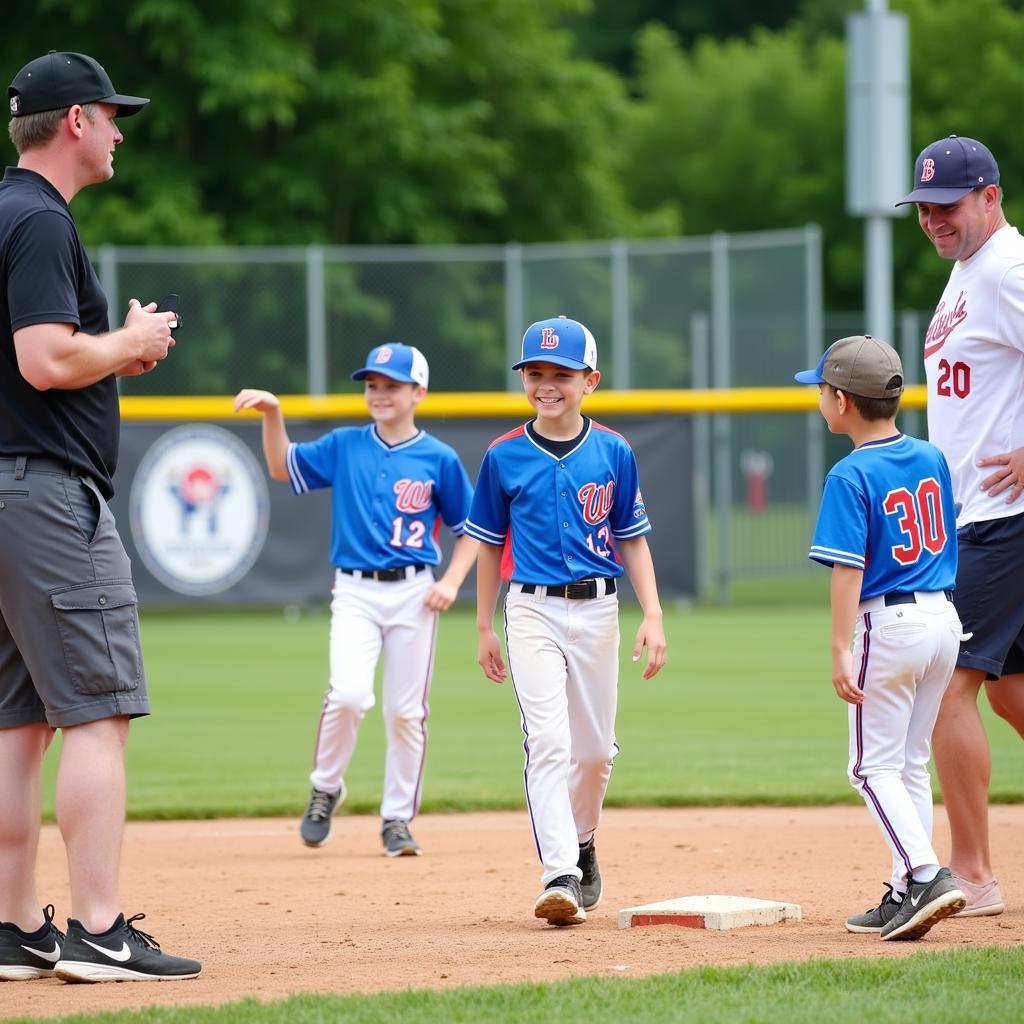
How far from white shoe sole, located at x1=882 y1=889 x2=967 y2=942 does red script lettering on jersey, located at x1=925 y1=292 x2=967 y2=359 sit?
5.72ft

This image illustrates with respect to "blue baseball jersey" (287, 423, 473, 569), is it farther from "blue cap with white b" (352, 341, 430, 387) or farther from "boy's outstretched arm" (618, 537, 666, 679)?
"boy's outstretched arm" (618, 537, 666, 679)

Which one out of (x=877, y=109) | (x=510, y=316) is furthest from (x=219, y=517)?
(x=877, y=109)

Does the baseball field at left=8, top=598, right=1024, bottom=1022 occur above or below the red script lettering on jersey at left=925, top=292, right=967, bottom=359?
below

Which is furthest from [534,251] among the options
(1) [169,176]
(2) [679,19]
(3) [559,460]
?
(2) [679,19]

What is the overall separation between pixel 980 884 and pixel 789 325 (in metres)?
15.7

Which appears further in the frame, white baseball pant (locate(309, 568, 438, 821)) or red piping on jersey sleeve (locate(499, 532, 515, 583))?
white baseball pant (locate(309, 568, 438, 821))

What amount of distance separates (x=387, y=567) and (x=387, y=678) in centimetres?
48

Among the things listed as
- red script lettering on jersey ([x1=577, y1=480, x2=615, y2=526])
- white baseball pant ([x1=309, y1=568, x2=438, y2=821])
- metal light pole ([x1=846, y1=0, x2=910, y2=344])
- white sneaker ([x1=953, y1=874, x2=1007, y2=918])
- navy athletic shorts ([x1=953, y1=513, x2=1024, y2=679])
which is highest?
metal light pole ([x1=846, y1=0, x2=910, y2=344])

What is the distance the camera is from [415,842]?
7488 mm

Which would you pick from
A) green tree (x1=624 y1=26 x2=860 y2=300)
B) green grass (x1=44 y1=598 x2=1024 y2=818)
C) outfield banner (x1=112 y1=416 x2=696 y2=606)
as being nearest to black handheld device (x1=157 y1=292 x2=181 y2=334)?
green grass (x1=44 y1=598 x2=1024 y2=818)

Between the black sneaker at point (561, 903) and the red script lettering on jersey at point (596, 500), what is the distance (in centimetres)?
114

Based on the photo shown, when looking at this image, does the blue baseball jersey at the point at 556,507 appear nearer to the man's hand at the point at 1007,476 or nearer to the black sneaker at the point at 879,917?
the man's hand at the point at 1007,476

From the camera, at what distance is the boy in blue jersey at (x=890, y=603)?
5.01 metres

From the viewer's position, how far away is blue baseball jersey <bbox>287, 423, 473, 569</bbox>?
7617 mm
